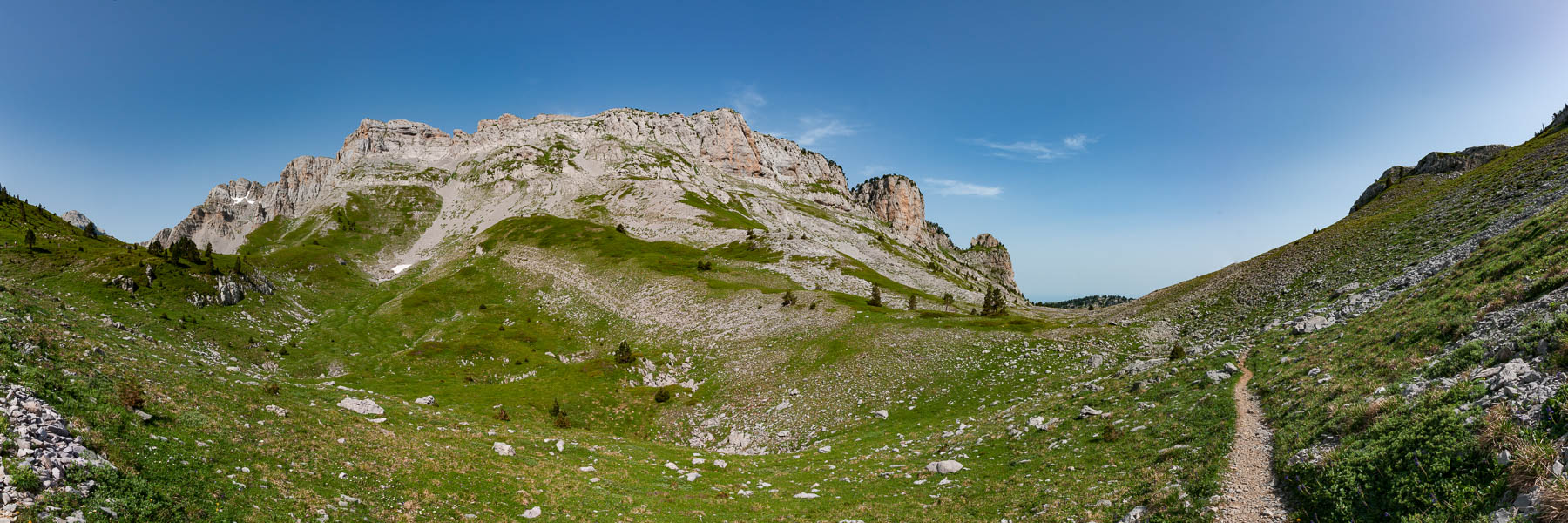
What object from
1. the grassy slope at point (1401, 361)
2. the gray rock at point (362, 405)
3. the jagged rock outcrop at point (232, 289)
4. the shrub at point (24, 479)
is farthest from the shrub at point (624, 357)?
the jagged rock outcrop at point (232, 289)

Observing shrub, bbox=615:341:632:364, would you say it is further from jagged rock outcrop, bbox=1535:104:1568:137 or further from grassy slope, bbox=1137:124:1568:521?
jagged rock outcrop, bbox=1535:104:1568:137

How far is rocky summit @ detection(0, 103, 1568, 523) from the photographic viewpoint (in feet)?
40.1

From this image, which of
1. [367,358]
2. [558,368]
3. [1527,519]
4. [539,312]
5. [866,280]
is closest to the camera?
[1527,519]

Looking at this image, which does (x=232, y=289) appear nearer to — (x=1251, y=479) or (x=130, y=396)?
(x=130, y=396)

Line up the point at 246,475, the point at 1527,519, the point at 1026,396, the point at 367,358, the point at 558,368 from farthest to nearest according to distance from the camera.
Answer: the point at 367,358
the point at 558,368
the point at 1026,396
the point at 246,475
the point at 1527,519

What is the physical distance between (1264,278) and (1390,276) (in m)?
Answer: 19.7

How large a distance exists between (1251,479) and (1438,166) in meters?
116

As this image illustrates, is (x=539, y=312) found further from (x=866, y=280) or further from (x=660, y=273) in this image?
A: (x=866, y=280)

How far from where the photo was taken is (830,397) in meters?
40.2

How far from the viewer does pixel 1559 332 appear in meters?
12.5

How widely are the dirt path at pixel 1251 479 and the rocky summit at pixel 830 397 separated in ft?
0.31

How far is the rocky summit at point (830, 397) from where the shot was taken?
12.2 m

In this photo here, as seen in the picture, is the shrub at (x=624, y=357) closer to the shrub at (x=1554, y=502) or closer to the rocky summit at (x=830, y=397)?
the rocky summit at (x=830, y=397)

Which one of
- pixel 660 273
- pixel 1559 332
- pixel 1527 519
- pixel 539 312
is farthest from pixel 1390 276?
pixel 539 312
